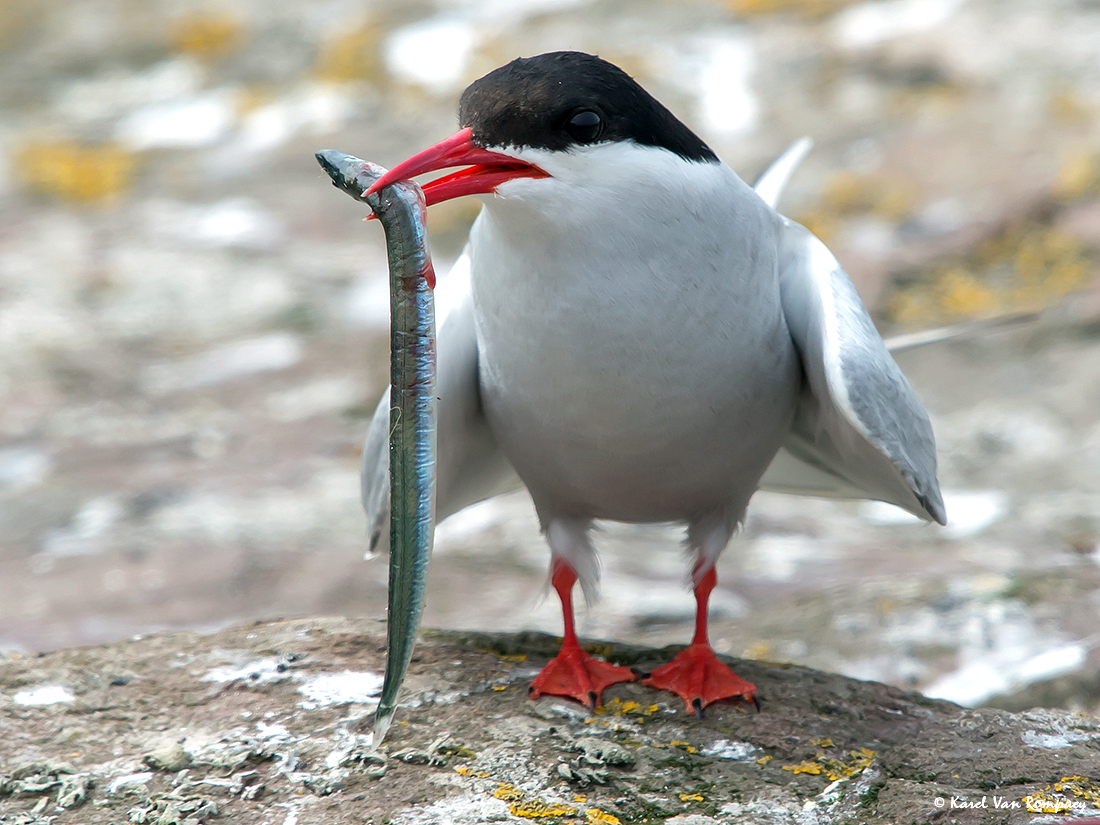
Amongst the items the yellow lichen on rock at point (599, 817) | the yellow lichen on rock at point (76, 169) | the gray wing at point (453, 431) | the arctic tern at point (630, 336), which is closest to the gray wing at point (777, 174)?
the arctic tern at point (630, 336)

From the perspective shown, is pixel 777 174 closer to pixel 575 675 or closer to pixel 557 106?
pixel 557 106

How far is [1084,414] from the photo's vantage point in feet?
19.8

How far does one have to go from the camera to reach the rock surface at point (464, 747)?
2564 mm

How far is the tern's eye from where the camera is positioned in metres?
2.64

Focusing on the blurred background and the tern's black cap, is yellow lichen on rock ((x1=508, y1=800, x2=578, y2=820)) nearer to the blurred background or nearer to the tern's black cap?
the blurred background

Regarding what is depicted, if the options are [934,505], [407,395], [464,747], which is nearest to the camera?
[407,395]

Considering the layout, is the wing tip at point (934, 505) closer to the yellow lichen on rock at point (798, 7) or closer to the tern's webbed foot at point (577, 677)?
the tern's webbed foot at point (577, 677)

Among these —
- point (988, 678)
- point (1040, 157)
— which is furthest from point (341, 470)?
point (1040, 157)

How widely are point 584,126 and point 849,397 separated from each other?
0.94m

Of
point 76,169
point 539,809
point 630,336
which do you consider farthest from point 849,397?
point 76,169

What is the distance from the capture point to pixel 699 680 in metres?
3.13

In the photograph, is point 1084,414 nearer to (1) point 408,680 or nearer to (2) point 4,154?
(1) point 408,680

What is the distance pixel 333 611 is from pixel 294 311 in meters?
3.09

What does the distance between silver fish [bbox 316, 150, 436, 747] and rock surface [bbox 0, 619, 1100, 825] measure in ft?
1.02
